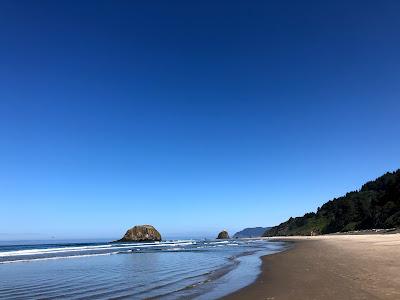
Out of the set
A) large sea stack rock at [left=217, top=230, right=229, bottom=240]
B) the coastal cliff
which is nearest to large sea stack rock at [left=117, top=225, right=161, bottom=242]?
large sea stack rock at [left=217, top=230, right=229, bottom=240]

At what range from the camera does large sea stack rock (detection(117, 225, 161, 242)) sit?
491 ft

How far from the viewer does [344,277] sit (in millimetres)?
15078

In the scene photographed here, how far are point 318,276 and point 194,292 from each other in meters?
5.48

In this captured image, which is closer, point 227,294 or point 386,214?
point 227,294

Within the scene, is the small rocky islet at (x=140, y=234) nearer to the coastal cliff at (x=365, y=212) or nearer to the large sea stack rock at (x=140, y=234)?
the large sea stack rock at (x=140, y=234)

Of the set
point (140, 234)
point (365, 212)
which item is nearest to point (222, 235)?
point (140, 234)

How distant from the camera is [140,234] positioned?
151625mm

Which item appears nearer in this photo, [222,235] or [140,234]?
[140,234]

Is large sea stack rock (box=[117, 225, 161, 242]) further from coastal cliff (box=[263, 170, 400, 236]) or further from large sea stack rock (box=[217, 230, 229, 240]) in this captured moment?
coastal cliff (box=[263, 170, 400, 236])

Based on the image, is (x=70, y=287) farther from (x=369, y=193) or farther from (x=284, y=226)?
(x=284, y=226)

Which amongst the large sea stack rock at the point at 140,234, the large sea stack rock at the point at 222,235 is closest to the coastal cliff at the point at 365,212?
the large sea stack rock at the point at 222,235

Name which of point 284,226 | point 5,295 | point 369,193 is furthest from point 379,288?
point 284,226

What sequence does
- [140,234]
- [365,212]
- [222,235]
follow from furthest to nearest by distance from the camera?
[222,235] < [140,234] < [365,212]

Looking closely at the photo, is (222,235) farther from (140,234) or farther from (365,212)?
(365,212)
